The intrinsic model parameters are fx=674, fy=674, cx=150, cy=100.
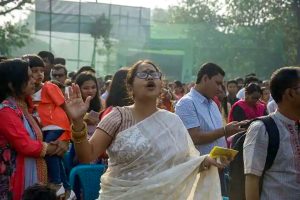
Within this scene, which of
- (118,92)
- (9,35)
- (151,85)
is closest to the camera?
(151,85)

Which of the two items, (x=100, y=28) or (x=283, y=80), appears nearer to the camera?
(x=283, y=80)

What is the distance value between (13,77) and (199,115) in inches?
82.3

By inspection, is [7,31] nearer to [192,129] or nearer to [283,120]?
[192,129]

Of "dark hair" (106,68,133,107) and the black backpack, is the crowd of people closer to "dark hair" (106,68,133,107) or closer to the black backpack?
the black backpack

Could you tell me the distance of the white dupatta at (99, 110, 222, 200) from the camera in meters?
4.36

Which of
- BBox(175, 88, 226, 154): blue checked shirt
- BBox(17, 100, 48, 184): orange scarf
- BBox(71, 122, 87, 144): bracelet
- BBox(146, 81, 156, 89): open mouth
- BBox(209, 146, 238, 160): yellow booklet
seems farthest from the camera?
BBox(175, 88, 226, 154): blue checked shirt

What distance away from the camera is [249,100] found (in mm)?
9039

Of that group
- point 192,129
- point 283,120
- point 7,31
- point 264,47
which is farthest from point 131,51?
point 283,120

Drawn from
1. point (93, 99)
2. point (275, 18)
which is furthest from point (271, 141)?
point (275, 18)

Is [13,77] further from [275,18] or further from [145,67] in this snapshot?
[275,18]

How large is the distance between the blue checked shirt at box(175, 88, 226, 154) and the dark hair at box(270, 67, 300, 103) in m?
1.89

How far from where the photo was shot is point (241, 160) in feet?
15.4

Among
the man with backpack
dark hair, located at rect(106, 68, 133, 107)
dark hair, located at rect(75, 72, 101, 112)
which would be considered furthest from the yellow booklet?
dark hair, located at rect(75, 72, 101, 112)

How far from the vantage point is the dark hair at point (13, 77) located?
4871mm
